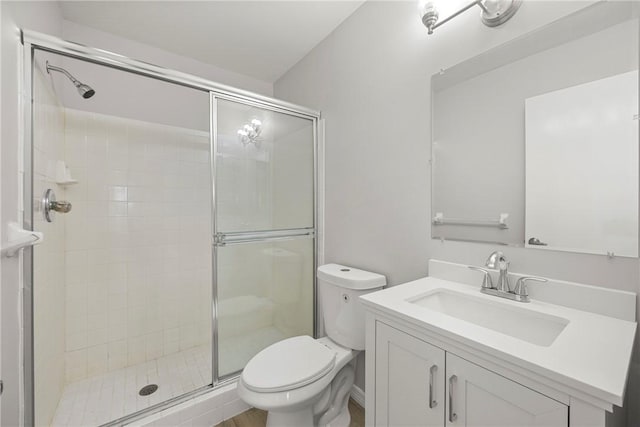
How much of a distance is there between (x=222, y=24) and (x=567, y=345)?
2.34m

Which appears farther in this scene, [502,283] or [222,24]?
[222,24]

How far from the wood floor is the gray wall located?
32.5 inches

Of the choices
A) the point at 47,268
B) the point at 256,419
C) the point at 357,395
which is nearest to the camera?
the point at 47,268

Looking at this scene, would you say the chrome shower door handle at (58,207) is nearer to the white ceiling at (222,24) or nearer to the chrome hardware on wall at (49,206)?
the chrome hardware on wall at (49,206)

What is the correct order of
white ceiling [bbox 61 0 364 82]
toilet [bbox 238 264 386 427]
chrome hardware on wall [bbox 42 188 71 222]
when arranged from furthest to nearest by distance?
white ceiling [bbox 61 0 364 82] → chrome hardware on wall [bbox 42 188 71 222] → toilet [bbox 238 264 386 427]

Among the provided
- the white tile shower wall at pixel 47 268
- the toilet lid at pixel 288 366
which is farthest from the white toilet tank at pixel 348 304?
the white tile shower wall at pixel 47 268

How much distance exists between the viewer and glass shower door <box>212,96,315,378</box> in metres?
1.69

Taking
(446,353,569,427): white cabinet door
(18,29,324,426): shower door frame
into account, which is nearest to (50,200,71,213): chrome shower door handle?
(18,29,324,426): shower door frame

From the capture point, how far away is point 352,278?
150 cm

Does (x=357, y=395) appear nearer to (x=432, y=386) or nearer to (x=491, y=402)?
(x=432, y=386)

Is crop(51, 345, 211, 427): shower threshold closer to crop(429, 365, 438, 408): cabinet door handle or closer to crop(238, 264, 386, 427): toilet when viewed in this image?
crop(238, 264, 386, 427): toilet

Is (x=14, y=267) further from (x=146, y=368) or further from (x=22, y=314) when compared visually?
(x=146, y=368)

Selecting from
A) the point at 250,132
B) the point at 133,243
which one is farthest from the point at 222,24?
the point at 133,243

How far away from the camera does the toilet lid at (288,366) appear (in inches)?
47.8
